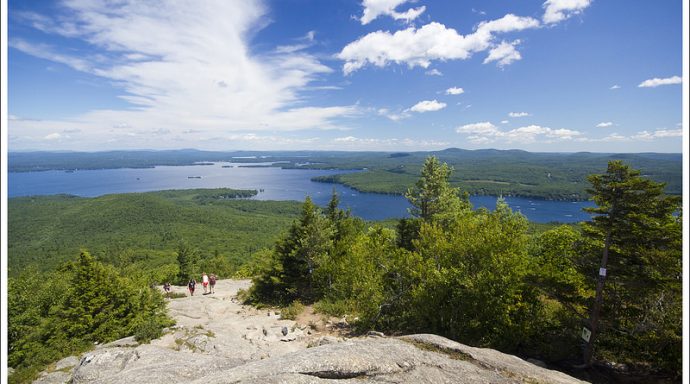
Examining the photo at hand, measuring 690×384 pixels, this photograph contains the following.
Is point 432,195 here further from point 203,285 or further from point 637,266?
point 203,285

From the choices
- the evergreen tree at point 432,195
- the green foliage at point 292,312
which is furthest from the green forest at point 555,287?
the evergreen tree at point 432,195

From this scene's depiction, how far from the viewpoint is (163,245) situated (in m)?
127

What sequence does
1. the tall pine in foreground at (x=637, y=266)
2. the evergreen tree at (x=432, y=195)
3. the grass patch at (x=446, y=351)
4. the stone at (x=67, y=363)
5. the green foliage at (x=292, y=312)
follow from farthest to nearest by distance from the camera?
the evergreen tree at (x=432, y=195) → the green foliage at (x=292, y=312) → the stone at (x=67, y=363) → the tall pine in foreground at (x=637, y=266) → the grass patch at (x=446, y=351)

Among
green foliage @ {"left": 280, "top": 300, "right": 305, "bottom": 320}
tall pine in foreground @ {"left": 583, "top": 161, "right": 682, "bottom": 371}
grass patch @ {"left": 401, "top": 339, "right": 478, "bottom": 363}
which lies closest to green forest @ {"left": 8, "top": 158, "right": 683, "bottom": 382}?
tall pine in foreground @ {"left": 583, "top": 161, "right": 682, "bottom": 371}

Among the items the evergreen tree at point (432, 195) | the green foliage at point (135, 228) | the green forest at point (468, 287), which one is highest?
the evergreen tree at point (432, 195)

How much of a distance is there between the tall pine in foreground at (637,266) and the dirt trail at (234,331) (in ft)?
42.0

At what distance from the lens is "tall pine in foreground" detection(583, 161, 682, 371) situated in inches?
390

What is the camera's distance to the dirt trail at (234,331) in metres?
14.9

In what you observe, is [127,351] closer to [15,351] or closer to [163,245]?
[15,351]

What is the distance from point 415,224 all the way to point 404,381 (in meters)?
20.1

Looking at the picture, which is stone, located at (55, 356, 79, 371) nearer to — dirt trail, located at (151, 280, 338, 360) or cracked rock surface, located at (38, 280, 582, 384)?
cracked rock surface, located at (38, 280, 582, 384)

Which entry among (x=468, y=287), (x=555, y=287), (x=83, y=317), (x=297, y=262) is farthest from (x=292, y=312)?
(x=555, y=287)

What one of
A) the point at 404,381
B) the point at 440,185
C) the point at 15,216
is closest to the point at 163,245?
the point at 15,216

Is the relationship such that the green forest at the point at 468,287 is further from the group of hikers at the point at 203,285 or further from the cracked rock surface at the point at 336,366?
the group of hikers at the point at 203,285
